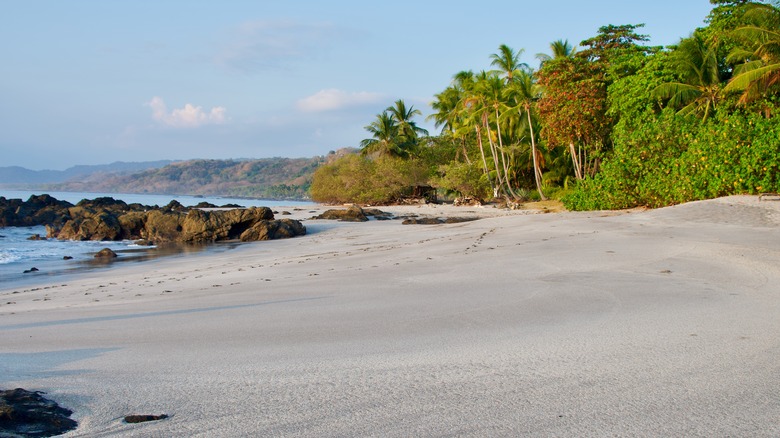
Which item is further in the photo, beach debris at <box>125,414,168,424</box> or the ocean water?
the ocean water

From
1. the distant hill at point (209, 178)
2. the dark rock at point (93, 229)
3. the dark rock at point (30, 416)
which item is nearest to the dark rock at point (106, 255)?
the dark rock at point (93, 229)

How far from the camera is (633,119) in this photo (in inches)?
813

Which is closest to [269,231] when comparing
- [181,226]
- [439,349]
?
[181,226]

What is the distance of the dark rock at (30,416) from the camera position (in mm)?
2309

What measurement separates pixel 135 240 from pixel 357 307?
17.7m

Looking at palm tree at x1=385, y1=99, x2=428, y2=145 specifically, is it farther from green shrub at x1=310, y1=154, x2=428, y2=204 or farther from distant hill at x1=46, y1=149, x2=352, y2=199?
distant hill at x1=46, y1=149, x2=352, y2=199

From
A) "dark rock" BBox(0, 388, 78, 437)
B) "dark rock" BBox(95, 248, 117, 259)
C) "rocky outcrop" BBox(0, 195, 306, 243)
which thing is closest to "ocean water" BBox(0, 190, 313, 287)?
"dark rock" BBox(95, 248, 117, 259)

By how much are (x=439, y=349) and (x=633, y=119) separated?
19.5 metres

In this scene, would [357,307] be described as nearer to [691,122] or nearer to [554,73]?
[691,122]

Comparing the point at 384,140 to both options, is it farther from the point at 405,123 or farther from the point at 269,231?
the point at 269,231

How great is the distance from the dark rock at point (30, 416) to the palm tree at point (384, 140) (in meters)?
45.0

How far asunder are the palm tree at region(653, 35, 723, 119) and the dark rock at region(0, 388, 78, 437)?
2313 cm

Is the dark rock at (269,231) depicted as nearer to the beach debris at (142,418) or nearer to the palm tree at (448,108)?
the beach debris at (142,418)

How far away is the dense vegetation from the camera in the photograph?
14.0 metres
